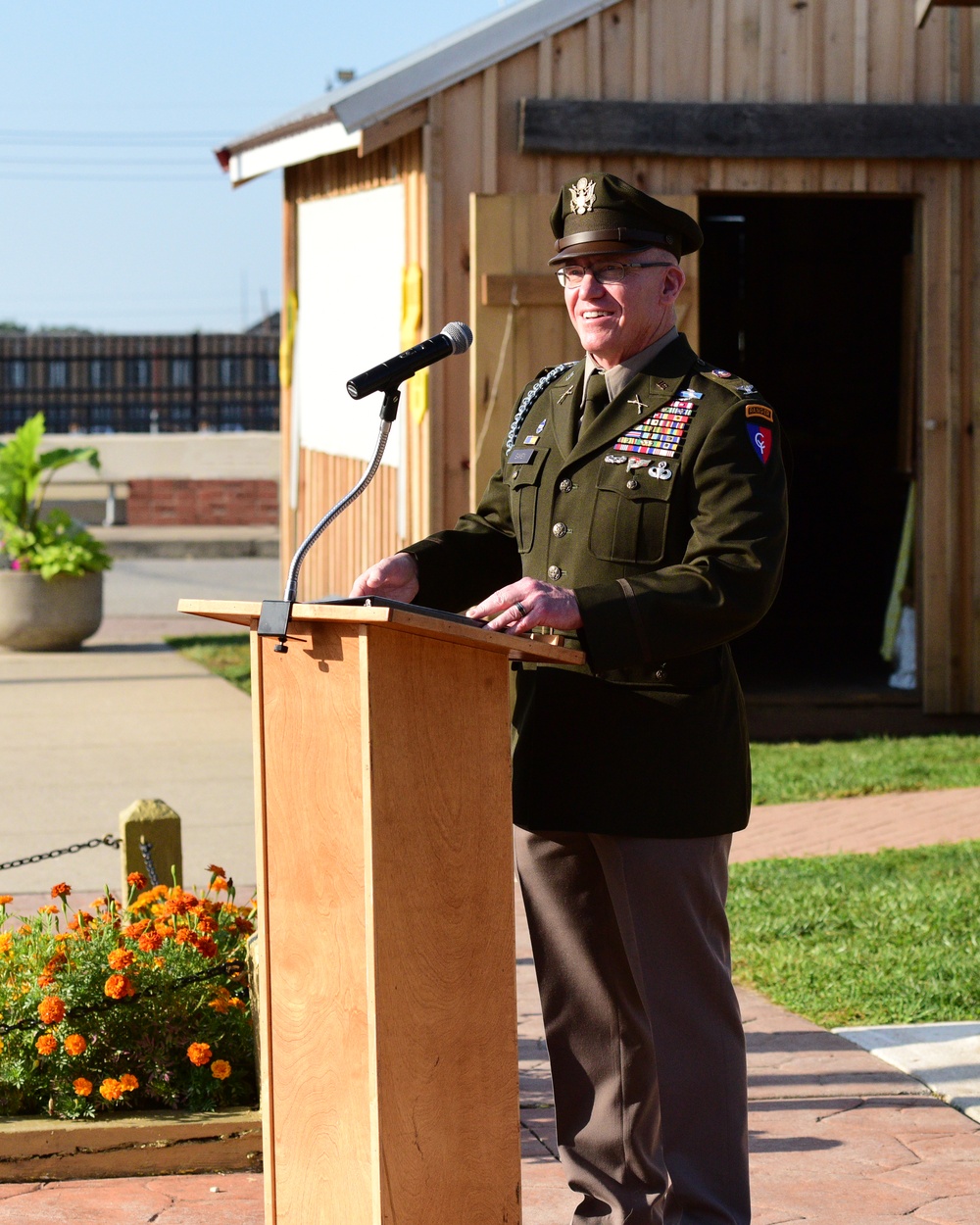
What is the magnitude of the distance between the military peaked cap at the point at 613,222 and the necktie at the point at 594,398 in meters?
0.23

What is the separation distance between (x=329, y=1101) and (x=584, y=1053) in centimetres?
62

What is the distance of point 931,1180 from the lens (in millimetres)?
3764

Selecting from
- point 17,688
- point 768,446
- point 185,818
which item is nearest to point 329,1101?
point 768,446

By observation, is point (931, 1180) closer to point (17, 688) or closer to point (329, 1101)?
point (329, 1101)

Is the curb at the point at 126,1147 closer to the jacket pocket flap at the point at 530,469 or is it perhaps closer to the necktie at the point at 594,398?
the jacket pocket flap at the point at 530,469

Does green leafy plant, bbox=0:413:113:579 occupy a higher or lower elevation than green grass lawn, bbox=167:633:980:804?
higher

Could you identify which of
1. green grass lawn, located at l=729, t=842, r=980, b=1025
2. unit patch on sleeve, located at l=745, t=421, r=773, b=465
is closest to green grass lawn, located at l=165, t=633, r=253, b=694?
green grass lawn, located at l=729, t=842, r=980, b=1025

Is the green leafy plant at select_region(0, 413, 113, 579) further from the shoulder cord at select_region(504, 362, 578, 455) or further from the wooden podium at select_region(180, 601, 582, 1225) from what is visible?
the wooden podium at select_region(180, 601, 582, 1225)

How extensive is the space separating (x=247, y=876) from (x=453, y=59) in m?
4.22

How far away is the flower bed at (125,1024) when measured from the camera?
395 centimetres

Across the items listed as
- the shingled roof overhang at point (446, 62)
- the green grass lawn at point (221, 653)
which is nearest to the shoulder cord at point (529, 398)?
the shingled roof overhang at point (446, 62)

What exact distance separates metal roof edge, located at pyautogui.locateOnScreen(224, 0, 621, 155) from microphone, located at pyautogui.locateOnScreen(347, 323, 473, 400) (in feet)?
19.6

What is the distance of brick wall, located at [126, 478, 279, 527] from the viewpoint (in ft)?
77.4

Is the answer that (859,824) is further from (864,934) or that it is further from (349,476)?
(349,476)
